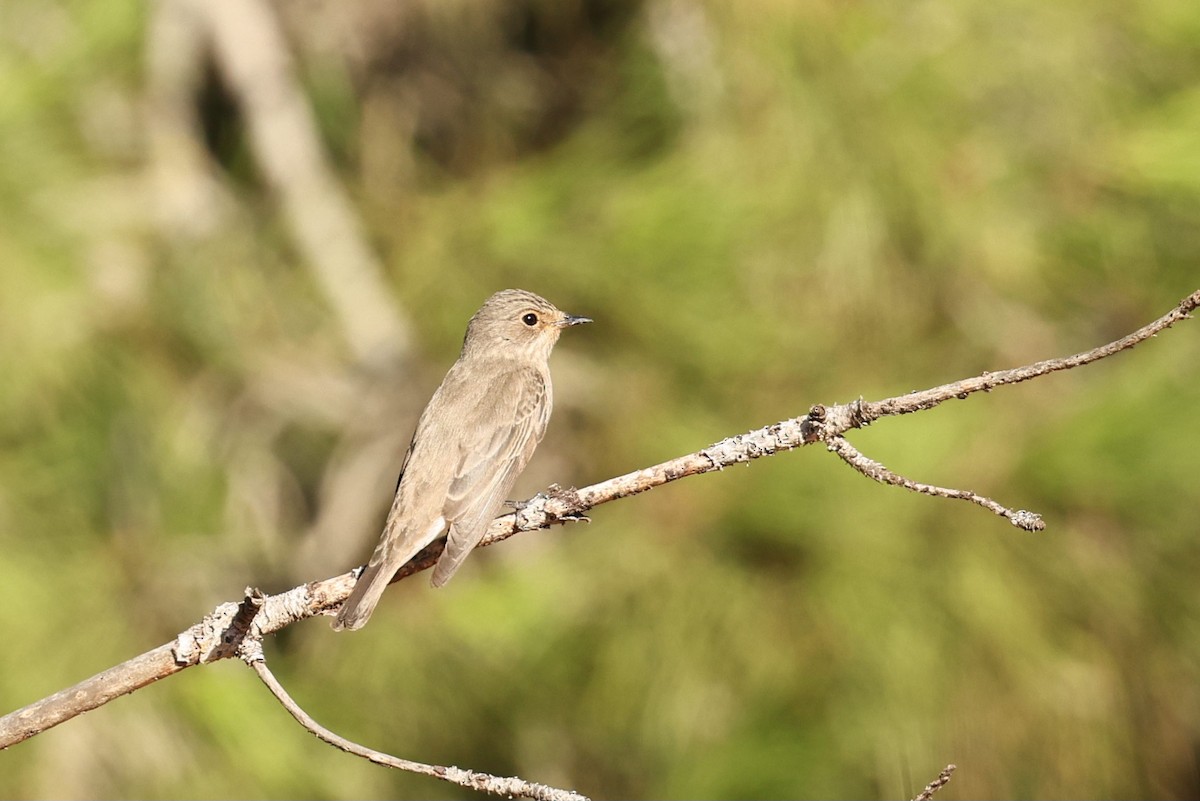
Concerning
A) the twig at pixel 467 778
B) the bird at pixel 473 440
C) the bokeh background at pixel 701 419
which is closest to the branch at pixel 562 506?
the twig at pixel 467 778

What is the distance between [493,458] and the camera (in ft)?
11.0

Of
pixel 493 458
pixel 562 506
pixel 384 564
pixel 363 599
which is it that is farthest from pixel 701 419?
pixel 562 506

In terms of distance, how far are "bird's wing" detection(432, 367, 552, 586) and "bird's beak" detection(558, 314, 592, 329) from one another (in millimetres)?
140

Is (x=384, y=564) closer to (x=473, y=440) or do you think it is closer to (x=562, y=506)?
(x=473, y=440)

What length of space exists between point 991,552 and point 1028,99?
4.06 feet

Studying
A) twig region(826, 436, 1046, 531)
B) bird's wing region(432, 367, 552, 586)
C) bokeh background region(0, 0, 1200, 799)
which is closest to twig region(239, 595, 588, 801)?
twig region(826, 436, 1046, 531)

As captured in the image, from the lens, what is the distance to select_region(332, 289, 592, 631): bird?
300 cm

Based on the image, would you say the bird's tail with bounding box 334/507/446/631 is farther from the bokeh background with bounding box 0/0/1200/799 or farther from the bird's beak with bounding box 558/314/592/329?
the bird's beak with bounding box 558/314/592/329

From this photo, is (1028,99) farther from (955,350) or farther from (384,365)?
(384,365)

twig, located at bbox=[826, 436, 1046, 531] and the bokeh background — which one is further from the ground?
the bokeh background

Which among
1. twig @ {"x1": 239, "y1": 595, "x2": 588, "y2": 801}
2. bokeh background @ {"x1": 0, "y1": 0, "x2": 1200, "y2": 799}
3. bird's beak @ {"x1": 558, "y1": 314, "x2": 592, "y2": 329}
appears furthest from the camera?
bird's beak @ {"x1": 558, "y1": 314, "x2": 592, "y2": 329}

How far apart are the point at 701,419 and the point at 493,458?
598 millimetres

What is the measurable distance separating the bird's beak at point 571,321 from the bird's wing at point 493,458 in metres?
0.14

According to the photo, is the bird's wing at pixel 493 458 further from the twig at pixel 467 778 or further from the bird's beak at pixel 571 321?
the twig at pixel 467 778
